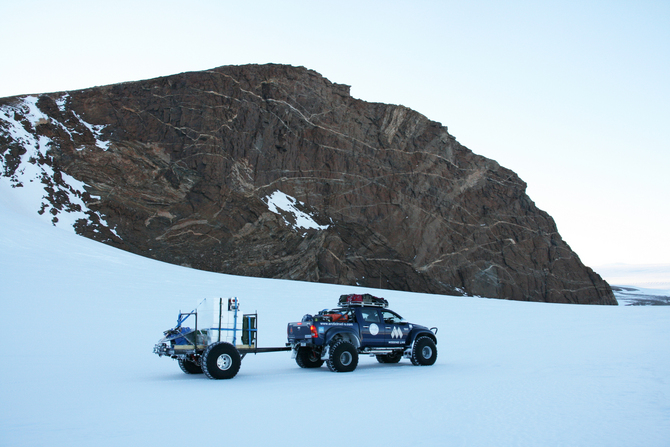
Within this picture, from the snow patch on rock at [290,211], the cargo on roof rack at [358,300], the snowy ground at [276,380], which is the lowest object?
the snowy ground at [276,380]

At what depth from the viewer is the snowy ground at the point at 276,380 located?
6.24 metres

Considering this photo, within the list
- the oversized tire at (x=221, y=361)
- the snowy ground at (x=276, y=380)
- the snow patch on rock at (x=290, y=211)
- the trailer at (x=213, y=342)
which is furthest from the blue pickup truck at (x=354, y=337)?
the snow patch on rock at (x=290, y=211)

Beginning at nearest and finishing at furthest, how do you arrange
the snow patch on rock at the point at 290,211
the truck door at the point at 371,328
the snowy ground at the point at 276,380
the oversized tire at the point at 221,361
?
1. the snowy ground at the point at 276,380
2. the oversized tire at the point at 221,361
3. the truck door at the point at 371,328
4. the snow patch on rock at the point at 290,211

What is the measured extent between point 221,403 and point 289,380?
2.90 metres

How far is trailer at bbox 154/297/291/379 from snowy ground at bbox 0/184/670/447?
448 mm

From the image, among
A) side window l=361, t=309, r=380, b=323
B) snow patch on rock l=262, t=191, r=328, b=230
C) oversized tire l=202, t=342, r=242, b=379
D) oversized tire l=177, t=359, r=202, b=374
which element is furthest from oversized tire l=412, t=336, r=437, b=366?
snow patch on rock l=262, t=191, r=328, b=230

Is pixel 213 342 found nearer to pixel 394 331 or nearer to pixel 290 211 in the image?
pixel 394 331

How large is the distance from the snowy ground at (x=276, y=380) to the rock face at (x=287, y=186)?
21276 mm

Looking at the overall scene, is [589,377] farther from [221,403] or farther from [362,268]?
[362,268]

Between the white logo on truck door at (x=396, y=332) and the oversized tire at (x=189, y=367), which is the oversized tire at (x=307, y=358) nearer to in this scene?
the white logo on truck door at (x=396, y=332)

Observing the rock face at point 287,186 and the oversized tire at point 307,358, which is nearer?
the oversized tire at point 307,358

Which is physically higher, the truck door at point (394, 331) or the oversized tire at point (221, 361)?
the truck door at point (394, 331)

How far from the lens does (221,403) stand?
26.3 feet

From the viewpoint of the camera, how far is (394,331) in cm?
1362
